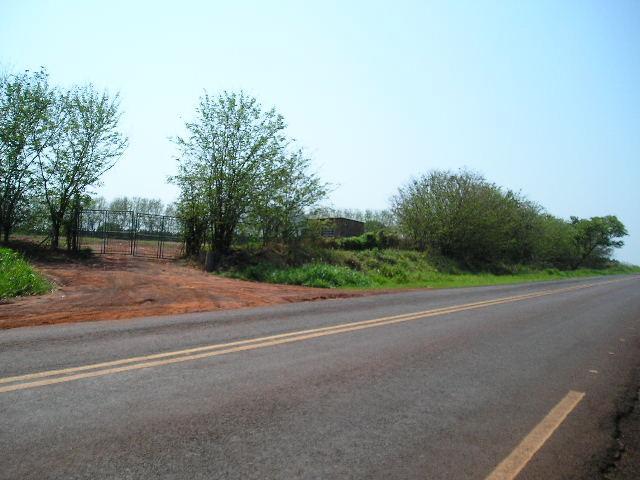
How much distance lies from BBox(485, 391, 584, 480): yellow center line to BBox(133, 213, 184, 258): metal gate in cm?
2239

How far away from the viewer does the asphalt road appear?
3.13 meters

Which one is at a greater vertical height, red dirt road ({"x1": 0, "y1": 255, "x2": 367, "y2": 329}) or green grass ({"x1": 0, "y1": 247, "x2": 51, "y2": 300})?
green grass ({"x1": 0, "y1": 247, "x2": 51, "y2": 300})

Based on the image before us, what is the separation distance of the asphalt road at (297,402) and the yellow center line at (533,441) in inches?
0.8

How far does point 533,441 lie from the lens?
3.73m

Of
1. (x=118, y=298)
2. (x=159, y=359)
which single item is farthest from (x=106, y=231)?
(x=159, y=359)

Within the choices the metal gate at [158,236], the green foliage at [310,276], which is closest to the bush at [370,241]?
the green foliage at [310,276]

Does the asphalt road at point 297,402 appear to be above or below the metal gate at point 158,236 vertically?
below

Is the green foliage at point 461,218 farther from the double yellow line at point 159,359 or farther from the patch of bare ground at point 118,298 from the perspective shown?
the double yellow line at point 159,359

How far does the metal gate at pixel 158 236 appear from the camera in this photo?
24406mm

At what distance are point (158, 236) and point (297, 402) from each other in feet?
73.3

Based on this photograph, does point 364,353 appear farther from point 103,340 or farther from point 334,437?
point 103,340

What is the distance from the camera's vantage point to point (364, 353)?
21.1ft

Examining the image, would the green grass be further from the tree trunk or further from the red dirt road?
the tree trunk

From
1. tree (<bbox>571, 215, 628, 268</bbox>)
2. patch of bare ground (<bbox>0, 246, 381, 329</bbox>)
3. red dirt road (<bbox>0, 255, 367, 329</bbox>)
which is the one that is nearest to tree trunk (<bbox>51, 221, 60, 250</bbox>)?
patch of bare ground (<bbox>0, 246, 381, 329</bbox>)
